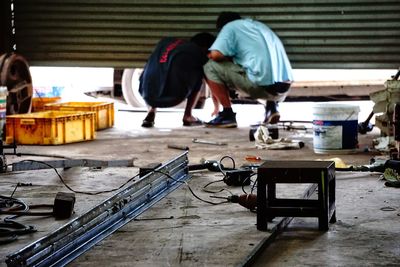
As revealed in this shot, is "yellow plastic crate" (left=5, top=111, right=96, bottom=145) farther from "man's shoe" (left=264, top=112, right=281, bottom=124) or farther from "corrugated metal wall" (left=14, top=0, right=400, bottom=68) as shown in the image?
"corrugated metal wall" (left=14, top=0, right=400, bottom=68)

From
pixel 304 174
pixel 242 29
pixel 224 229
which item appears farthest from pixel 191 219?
pixel 242 29

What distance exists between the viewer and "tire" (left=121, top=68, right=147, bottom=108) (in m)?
10.9

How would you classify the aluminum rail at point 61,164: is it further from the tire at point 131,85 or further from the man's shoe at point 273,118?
the tire at point 131,85

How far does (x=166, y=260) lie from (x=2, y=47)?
282 inches

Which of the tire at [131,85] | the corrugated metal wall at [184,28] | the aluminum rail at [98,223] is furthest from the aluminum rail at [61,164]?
the tire at [131,85]

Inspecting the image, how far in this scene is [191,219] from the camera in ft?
13.1

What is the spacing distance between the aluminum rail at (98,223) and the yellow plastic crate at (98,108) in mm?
3240

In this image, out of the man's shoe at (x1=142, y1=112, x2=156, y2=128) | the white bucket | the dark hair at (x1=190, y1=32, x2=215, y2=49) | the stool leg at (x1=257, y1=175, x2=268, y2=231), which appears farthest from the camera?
the dark hair at (x1=190, y1=32, x2=215, y2=49)

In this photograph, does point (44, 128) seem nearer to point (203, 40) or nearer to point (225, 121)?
point (225, 121)

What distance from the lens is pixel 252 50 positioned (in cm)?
839

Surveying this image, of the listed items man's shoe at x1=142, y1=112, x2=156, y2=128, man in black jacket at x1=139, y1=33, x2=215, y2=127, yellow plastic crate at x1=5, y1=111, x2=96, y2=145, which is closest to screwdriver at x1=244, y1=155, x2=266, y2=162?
yellow plastic crate at x1=5, y1=111, x2=96, y2=145

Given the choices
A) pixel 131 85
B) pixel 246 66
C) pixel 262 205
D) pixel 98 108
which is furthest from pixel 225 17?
pixel 262 205

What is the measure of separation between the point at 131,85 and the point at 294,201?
732 cm

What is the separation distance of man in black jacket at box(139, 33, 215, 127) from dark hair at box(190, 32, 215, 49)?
0.62 ft
